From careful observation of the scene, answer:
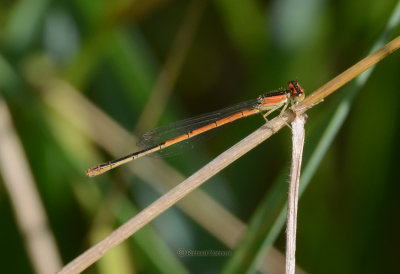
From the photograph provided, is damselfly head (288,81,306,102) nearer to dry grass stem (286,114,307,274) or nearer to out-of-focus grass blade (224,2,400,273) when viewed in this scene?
out-of-focus grass blade (224,2,400,273)

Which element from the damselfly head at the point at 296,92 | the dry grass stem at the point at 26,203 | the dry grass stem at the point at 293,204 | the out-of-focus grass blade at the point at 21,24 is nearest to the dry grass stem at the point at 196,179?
the dry grass stem at the point at 293,204

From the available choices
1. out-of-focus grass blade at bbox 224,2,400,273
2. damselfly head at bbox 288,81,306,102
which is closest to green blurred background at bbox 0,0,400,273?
damselfly head at bbox 288,81,306,102

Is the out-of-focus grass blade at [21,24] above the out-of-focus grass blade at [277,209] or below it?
above

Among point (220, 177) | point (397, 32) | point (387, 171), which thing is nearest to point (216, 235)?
point (220, 177)

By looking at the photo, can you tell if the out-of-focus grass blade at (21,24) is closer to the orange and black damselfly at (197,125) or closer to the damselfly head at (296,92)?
the orange and black damselfly at (197,125)

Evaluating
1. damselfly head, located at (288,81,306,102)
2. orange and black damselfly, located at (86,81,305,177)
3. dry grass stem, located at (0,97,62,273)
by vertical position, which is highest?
orange and black damselfly, located at (86,81,305,177)

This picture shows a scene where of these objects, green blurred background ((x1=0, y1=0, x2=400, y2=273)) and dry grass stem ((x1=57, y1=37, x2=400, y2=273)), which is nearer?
dry grass stem ((x1=57, y1=37, x2=400, y2=273))

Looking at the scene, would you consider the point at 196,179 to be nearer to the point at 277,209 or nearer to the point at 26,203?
the point at 277,209
